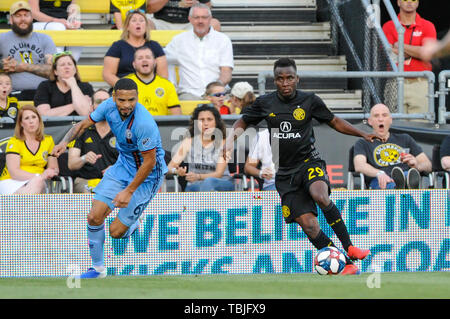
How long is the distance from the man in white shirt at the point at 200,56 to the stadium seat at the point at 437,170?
3.32 meters

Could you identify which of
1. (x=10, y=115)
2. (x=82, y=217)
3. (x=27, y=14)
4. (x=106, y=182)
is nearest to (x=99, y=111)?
(x=106, y=182)

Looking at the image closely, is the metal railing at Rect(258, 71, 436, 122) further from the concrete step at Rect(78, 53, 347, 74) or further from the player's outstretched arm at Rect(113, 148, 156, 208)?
the player's outstretched arm at Rect(113, 148, 156, 208)

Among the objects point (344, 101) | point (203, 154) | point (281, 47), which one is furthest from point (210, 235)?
point (281, 47)

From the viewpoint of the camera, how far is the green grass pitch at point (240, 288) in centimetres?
694

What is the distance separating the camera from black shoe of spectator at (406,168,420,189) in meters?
11.0

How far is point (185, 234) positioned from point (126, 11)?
492cm

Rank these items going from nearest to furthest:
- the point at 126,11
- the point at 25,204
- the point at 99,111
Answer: the point at 99,111 → the point at 25,204 → the point at 126,11

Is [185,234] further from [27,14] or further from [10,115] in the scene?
[27,14]

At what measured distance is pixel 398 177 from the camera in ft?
36.3

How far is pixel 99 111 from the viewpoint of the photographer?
8.77 metres

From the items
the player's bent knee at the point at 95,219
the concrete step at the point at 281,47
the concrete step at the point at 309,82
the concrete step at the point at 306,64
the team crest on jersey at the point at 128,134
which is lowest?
the player's bent knee at the point at 95,219

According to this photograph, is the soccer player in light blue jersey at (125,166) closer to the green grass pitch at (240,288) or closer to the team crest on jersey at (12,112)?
the green grass pitch at (240,288)

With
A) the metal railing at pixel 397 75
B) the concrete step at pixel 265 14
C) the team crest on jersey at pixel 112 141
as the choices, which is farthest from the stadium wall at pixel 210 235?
the concrete step at pixel 265 14

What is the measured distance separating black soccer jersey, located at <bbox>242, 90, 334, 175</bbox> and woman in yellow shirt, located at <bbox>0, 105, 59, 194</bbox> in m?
3.16
